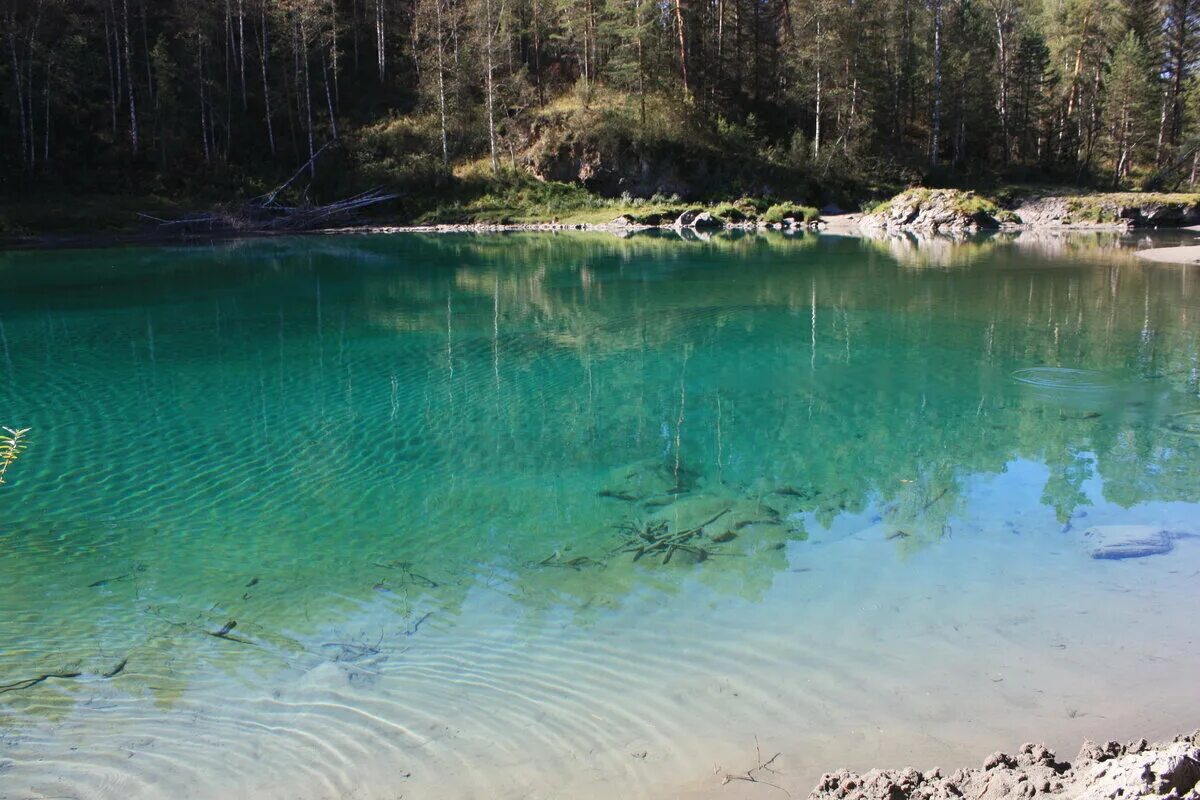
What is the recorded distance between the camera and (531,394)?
13.1m

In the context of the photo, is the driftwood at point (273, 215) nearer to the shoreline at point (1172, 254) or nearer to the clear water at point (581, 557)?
the clear water at point (581, 557)

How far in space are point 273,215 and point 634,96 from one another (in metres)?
24.0

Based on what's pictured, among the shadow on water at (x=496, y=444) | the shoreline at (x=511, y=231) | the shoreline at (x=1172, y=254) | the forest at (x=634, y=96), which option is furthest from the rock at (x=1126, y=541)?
the forest at (x=634, y=96)

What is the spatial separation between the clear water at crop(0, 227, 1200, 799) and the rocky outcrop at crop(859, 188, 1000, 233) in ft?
94.4

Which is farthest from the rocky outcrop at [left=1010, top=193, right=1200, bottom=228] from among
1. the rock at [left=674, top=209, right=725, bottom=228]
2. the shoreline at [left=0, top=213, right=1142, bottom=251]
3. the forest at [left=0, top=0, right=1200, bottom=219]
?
the rock at [left=674, top=209, right=725, bottom=228]

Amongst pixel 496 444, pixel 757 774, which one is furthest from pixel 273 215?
pixel 757 774

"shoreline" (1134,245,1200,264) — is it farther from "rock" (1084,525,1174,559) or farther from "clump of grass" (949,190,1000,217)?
"rock" (1084,525,1174,559)

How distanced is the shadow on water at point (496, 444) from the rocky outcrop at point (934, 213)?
904 inches

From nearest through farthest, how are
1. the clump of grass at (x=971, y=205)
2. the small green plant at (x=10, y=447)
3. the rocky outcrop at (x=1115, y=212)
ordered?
the small green plant at (x=10, y=447) → the rocky outcrop at (x=1115, y=212) → the clump of grass at (x=971, y=205)

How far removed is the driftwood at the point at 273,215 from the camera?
44.8 meters

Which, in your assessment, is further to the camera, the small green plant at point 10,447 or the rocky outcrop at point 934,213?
the rocky outcrop at point 934,213

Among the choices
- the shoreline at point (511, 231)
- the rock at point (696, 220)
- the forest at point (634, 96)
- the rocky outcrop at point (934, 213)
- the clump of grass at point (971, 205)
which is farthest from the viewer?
the forest at point (634, 96)

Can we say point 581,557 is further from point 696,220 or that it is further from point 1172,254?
point 696,220

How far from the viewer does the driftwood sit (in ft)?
147
